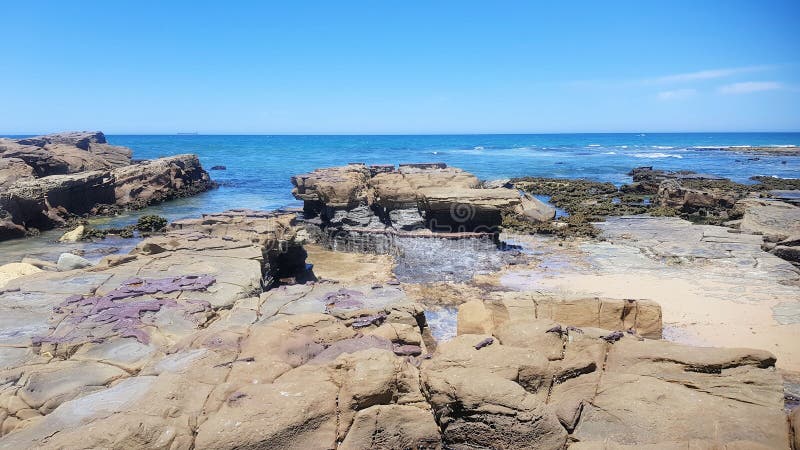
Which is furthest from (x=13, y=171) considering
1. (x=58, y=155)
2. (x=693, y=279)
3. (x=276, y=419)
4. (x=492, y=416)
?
(x=693, y=279)

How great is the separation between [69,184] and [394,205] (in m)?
14.5

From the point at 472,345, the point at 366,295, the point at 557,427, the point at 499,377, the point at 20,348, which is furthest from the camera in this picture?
the point at 366,295

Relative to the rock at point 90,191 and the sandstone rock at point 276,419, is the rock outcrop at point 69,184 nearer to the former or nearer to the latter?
the rock at point 90,191

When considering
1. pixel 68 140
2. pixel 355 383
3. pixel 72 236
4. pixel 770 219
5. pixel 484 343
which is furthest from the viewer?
pixel 68 140

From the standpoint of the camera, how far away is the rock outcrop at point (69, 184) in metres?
17.9

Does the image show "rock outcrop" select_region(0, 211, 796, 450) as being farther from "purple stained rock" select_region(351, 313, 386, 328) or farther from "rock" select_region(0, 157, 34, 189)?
"rock" select_region(0, 157, 34, 189)

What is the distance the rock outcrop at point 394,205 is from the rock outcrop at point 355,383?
750 cm

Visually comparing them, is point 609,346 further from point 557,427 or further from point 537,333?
point 557,427

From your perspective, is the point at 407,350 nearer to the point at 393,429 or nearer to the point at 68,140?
the point at 393,429

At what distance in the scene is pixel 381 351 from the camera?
4.73 m

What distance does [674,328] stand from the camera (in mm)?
8789

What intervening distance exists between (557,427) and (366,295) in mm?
3826

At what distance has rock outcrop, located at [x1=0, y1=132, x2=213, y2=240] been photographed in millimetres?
17859

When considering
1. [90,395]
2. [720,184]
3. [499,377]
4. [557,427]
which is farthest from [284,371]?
[720,184]
